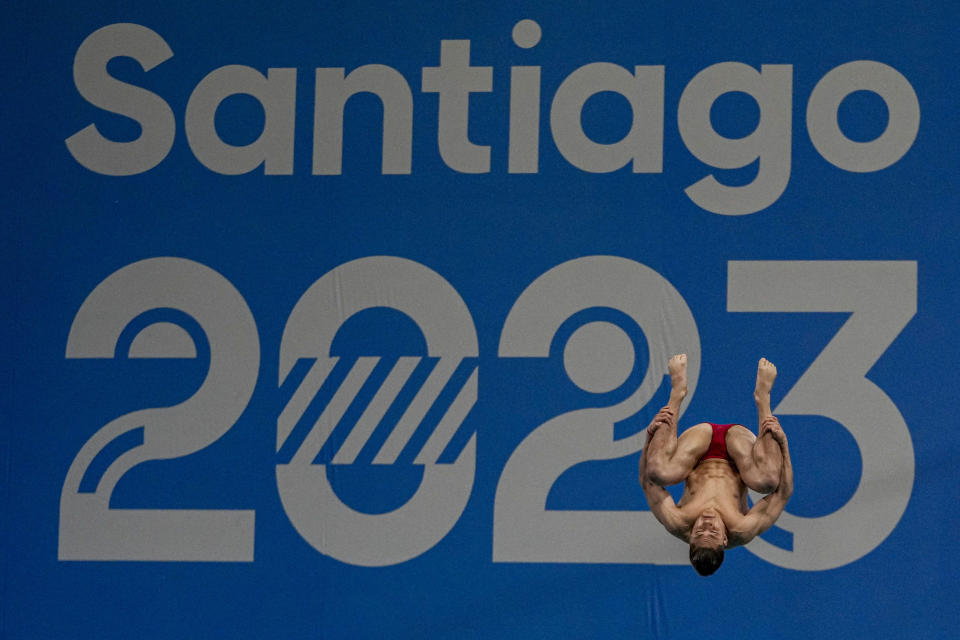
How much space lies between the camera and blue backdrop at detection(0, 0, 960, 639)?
8695 mm

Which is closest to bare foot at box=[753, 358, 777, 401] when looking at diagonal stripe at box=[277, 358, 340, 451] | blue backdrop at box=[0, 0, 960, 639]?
blue backdrop at box=[0, 0, 960, 639]

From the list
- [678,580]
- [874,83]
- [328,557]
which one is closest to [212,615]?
[328,557]

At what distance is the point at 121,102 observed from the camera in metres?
9.55

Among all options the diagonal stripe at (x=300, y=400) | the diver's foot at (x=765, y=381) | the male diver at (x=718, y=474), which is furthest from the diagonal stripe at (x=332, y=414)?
the diver's foot at (x=765, y=381)

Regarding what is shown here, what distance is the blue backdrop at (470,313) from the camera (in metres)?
8.70

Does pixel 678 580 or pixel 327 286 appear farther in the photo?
pixel 327 286

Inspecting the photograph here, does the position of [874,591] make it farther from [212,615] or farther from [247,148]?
[247,148]

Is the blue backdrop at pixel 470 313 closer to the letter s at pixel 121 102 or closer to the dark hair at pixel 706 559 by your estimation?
the letter s at pixel 121 102

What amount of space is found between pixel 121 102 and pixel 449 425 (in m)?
3.22

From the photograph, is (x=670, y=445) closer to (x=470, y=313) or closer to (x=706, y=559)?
(x=706, y=559)

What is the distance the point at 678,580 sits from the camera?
861cm

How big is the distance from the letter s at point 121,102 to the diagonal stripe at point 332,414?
2042 millimetres

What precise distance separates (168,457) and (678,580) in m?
3.42

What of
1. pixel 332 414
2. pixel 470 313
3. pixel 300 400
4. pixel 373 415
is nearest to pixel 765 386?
pixel 470 313
